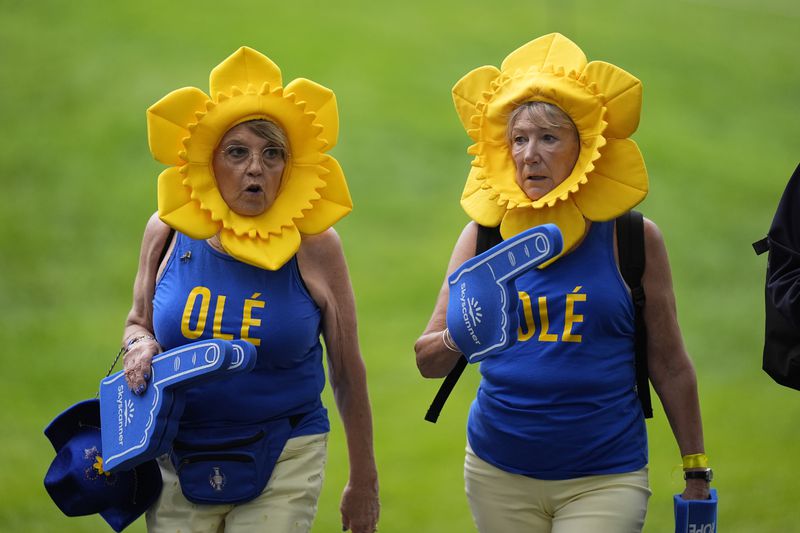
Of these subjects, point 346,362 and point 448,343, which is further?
point 346,362

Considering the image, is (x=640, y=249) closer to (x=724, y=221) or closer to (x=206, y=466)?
(x=206, y=466)

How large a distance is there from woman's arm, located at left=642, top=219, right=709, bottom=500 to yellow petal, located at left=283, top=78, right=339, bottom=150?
1.03 metres

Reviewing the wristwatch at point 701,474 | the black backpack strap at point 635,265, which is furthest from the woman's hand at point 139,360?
the wristwatch at point 701,474

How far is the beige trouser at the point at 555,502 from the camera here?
3.66 m

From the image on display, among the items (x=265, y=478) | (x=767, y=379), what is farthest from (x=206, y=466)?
(x=767, y=379)

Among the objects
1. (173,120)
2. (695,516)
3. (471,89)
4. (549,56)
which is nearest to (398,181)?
(471,89)

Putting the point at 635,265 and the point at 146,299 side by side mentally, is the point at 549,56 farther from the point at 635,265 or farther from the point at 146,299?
the point at 146,299

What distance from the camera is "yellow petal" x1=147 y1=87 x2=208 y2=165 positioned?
3822mm

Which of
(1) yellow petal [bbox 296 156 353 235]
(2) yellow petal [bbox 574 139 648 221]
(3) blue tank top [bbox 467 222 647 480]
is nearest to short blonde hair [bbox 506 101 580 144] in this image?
(2) yellow petal [bbox 574 139 648 221]

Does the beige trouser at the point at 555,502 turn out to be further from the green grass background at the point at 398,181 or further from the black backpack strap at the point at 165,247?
the green grass background at the point at 398,181

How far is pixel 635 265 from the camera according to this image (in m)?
3.73

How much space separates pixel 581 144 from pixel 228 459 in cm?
143

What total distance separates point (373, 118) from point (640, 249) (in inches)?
328

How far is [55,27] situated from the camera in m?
12.2
